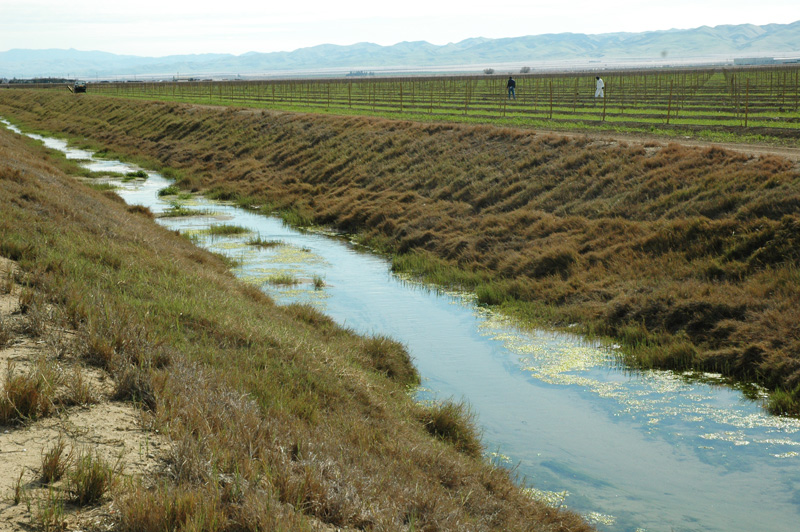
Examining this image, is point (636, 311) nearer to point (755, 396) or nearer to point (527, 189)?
point (755, 396)

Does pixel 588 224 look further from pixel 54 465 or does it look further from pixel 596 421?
pixel 54 465

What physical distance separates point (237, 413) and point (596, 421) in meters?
5.43

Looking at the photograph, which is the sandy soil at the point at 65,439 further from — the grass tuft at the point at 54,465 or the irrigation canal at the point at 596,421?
the irrigation canal at the point at 596,421

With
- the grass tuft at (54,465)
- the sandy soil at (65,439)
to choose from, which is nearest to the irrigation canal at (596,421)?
the sandy soil at (65,439)

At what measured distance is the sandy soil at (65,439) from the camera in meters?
4.21

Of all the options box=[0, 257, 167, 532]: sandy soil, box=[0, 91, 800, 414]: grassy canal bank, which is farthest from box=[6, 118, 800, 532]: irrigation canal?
box=[0, 257, 167, 532]: sandy soil

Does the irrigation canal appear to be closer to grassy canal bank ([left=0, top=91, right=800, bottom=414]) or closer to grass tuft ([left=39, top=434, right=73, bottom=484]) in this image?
grassy canal bank ([left=0, top=91, right=800, bottom=414])

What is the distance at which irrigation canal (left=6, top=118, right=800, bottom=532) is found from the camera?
730 cm

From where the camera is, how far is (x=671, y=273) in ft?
45.6

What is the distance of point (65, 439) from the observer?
5.11 metres

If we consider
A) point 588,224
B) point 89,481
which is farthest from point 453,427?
point 588,224

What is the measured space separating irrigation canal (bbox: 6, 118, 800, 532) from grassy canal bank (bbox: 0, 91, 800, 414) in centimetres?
88

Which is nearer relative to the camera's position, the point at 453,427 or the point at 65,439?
the point at 65,439

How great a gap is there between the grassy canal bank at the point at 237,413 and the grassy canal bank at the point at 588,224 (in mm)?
4810
